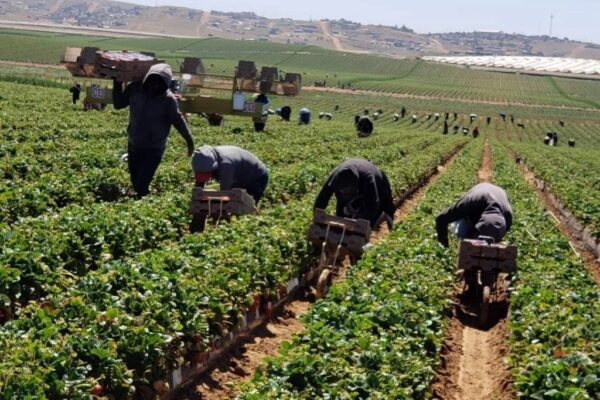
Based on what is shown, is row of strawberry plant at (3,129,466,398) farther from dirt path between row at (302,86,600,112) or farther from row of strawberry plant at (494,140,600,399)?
dirt path between row at (302,86,600,112)

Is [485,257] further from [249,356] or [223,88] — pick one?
[223,88]

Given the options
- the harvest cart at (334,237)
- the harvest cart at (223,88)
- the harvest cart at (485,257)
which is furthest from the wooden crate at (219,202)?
the harvest cart at (223,88)

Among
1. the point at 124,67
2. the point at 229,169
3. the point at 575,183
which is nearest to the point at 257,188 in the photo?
the point at 229,169

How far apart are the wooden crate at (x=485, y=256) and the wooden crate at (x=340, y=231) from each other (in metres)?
1.21

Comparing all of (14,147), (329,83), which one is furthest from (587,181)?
(329,83)

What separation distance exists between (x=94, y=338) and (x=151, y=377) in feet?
2.33

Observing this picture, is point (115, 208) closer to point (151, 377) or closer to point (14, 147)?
point (151, 377)

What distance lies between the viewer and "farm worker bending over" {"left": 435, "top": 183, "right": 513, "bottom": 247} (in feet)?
33.8

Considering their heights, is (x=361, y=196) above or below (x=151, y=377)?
above

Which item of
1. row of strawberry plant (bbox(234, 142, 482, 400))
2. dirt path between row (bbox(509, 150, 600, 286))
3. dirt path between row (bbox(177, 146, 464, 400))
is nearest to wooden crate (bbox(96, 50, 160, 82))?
dirt path between row (bbox(177, 146, 464, 400))

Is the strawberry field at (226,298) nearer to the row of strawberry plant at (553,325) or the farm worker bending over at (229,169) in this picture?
the row of strawberry plant at (553,325)

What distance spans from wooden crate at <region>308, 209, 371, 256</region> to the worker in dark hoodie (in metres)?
2.43

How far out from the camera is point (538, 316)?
854 cm

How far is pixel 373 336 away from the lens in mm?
7117
